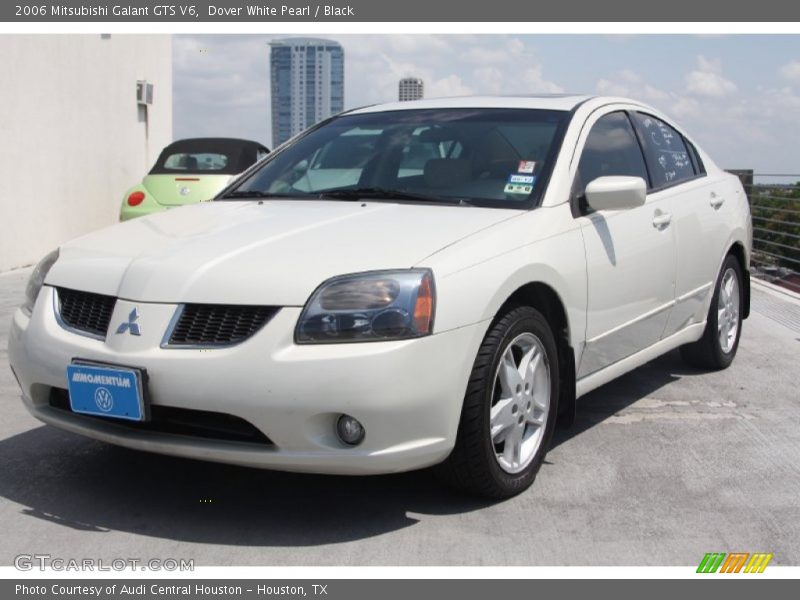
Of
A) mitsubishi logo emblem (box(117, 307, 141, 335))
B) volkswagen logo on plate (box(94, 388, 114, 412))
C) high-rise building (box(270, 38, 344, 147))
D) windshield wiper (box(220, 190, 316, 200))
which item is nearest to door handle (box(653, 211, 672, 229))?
windshield wiper (box(220, 190, 316, 200))

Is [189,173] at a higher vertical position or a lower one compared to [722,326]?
higher

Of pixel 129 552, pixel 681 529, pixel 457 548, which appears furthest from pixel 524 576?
pixel 129 552

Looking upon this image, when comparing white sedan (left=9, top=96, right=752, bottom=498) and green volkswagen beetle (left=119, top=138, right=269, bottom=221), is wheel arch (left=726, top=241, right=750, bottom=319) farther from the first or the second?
green volkswagen beetle (left=119, top=138, right=269, bottom=221)

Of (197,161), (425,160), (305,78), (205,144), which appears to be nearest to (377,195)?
(425,160)

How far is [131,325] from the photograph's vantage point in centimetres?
341

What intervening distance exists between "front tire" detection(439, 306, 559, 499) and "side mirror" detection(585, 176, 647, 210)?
2.03ft

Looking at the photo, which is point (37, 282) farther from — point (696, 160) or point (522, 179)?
point (696, 160)

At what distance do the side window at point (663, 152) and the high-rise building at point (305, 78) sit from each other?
13027 centimetres

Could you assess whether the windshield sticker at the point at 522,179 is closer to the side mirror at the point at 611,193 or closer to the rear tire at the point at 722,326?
→ the side mirror at the point at 611,193

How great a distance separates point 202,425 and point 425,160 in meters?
1.73

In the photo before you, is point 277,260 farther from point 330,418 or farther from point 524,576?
point 524,576

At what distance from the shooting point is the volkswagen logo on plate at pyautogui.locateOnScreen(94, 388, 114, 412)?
3.41 m

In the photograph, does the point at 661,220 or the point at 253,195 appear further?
the point at 661,220

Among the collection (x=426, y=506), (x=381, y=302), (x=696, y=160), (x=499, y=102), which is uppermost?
(x=499, y=102)
